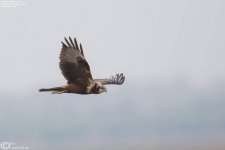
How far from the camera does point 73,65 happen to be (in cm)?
1471

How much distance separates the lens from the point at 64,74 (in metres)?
14.8

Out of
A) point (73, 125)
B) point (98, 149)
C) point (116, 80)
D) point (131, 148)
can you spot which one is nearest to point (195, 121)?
point (73, 125)

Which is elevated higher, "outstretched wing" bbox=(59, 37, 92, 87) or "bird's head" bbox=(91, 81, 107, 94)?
"outstretched wing" bbox=(59, 37, 92, 87)

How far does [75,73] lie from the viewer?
581 inches

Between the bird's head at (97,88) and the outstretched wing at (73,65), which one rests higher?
the outstretched wing at (73,65)

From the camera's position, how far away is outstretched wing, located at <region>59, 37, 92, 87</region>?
14.7 m

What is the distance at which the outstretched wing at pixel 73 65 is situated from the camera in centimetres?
1469

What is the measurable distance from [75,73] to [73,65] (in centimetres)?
15

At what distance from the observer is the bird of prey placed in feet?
48.2

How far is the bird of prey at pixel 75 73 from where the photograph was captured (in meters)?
14.7

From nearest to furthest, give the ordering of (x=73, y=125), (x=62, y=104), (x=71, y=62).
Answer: (x=71, y=62), (x=73, y=125), (x=62, y=104)

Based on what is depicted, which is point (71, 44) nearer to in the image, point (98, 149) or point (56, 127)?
point (98, 149)

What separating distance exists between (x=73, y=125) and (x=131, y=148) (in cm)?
3603

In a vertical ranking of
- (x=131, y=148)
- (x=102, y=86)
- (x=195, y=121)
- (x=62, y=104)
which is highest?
(x=62, y=104)
